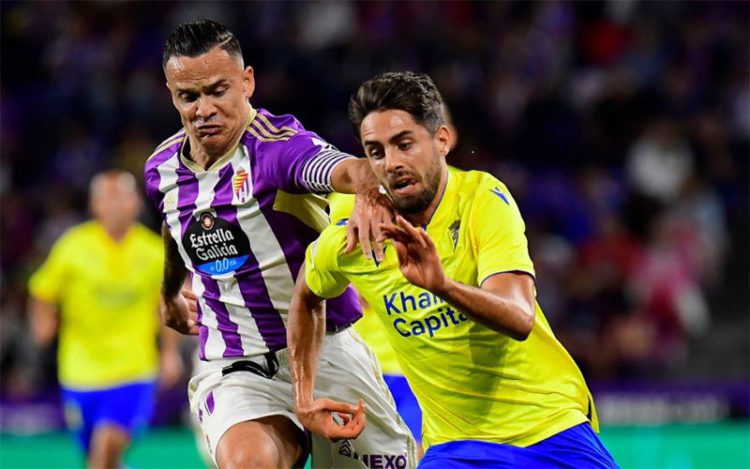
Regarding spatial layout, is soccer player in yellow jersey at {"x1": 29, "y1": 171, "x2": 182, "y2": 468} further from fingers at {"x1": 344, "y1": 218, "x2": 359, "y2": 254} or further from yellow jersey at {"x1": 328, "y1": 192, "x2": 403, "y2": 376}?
fingers at {"x1": 344, "y1": 218, "x2": 359, "y2": 254}

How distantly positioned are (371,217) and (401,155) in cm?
28

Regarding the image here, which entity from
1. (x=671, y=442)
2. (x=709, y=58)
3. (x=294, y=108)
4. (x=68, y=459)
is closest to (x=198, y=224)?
(x=68, y=459)

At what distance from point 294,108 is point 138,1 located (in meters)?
2.96

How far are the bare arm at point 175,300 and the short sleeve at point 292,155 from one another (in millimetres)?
892

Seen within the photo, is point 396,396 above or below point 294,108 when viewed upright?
below

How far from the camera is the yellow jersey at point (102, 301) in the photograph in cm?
1003

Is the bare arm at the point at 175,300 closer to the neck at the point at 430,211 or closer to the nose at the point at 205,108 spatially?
the nose at the point at 205,108

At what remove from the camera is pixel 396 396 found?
23.1 feet

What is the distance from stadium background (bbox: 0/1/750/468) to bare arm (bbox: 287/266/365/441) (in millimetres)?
7921

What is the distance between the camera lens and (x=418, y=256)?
404 centimetres

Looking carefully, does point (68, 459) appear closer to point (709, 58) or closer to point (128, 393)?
point (128, 393)

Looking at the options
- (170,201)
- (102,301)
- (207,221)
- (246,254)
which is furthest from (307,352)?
(102,301)

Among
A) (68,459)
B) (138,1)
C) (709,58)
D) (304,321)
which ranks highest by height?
(709,58)

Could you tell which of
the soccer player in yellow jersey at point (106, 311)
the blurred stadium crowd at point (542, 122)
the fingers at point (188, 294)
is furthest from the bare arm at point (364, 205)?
the blurred stadium crowd at point (542, 122)
